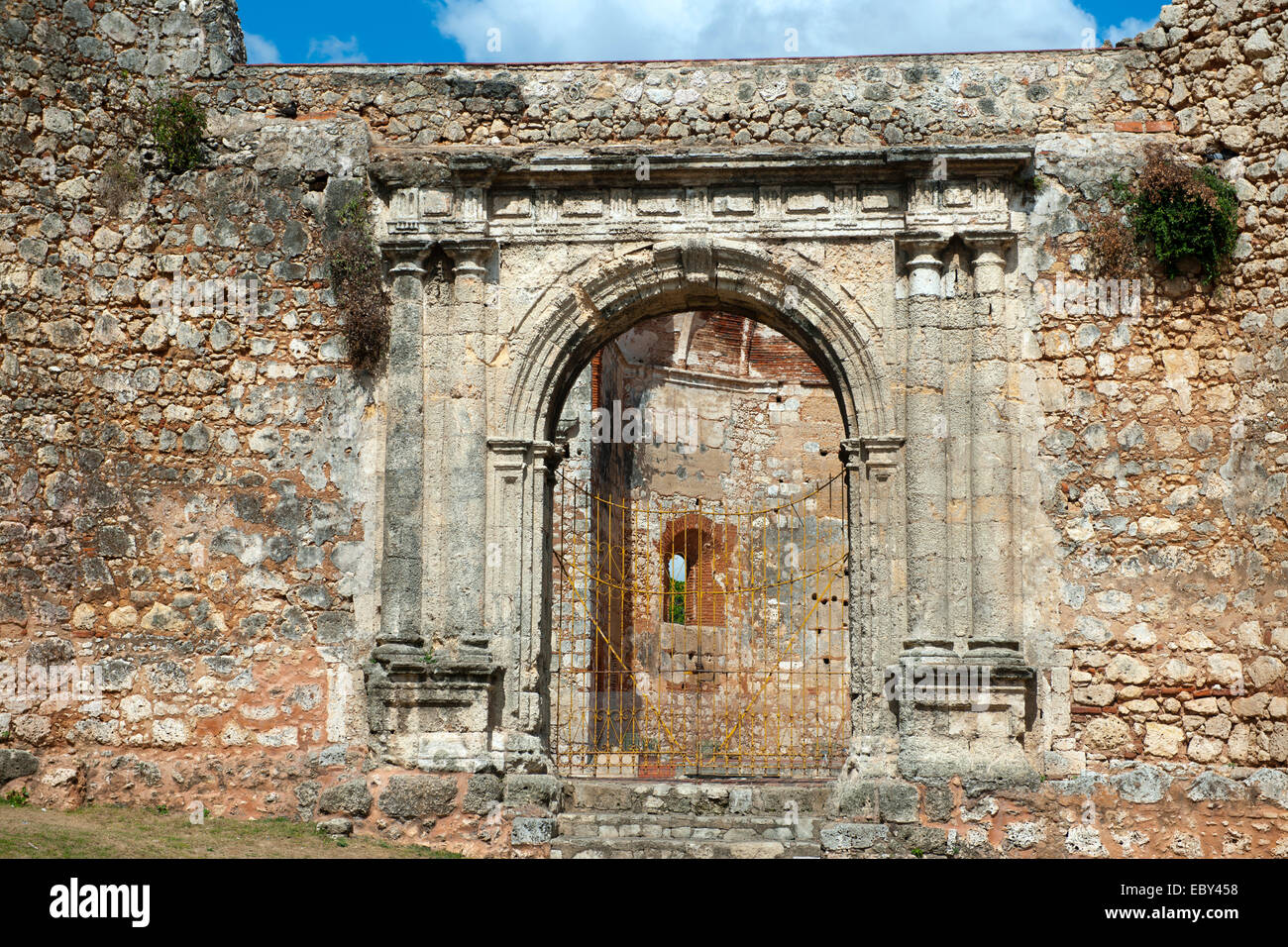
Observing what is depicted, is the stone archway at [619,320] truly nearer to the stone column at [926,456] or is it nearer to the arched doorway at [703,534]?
the stone column at [926,456]

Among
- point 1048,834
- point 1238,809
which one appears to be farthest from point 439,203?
point 1238,809

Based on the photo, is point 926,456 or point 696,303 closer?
point 926,456

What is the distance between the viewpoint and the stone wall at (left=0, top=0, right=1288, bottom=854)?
8.73 meters

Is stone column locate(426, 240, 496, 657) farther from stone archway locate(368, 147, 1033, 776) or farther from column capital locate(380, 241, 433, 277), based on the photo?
column capital locate(380, 241, 433, 277)

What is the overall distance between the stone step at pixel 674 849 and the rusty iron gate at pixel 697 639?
5012mm

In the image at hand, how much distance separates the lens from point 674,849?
8.52 metres

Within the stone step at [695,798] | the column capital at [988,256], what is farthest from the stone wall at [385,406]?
the stone step at [695,798]

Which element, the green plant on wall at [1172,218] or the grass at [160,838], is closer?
the grass at [160,838]

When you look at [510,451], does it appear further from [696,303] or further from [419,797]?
[419,797]

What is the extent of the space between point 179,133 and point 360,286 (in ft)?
5.11

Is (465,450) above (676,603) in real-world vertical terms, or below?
above

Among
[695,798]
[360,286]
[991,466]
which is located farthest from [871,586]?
[360,286]

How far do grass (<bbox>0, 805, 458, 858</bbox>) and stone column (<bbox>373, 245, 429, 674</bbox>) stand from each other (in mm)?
1093

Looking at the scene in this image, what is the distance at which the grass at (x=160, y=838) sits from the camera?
7.66 meters
